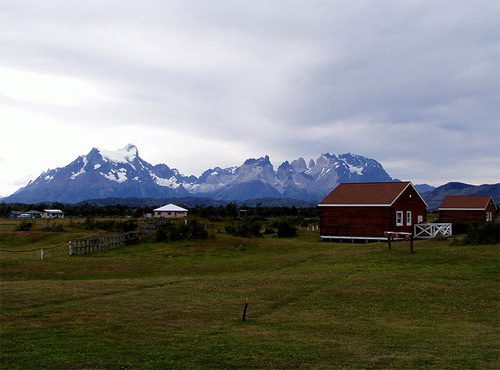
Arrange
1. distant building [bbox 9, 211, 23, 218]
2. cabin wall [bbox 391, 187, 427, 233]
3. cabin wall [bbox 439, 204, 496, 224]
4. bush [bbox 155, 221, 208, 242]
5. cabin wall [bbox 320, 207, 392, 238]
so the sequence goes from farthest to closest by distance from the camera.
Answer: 1. distant building [bbox 9, 211, 23, 218]
2. cabin wall [bbox 439, 204, 496, 224]
3. cabin wall [bbox 391, 187, 427, 233]
4. cabin wall [bbox 320, 207, 392, 238]
5. bush [bbox 155, 221, 208, 242]

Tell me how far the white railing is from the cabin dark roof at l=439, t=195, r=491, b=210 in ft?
52.6

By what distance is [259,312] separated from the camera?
65.4ft

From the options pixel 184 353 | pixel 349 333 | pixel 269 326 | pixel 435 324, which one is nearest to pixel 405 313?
pixel 435 324

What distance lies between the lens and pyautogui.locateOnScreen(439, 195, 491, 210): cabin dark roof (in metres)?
67.9

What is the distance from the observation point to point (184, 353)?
531 inches

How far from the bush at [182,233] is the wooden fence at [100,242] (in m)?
2.32

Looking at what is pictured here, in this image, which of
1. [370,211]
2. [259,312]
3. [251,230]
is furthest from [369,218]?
[259,312]

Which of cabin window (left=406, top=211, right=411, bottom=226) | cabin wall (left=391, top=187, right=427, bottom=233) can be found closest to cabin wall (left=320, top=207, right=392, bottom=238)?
cabin wall (left=391, top=187, right=427, bottom=233)

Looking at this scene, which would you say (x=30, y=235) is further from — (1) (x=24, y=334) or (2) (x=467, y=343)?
(2) (x=467, y=343)

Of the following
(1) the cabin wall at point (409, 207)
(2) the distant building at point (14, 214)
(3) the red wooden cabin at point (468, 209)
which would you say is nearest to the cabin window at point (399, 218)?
(1) the cabin wall at point (409, 207)

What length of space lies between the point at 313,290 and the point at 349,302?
2945 mm

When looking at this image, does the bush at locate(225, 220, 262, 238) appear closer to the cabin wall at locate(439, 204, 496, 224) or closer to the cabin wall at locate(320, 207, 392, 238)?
the cabin wall at locate(320, 207, 392, 238)

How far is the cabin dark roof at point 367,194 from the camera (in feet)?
175

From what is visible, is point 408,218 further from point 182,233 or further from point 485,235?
point 182,233
